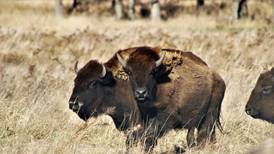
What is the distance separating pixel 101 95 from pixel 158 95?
0.82m

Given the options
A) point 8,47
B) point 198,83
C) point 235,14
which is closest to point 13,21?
point 235,14

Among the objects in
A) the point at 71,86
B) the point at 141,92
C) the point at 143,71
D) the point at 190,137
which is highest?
the point at 143,71

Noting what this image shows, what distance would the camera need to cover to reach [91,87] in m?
10.4

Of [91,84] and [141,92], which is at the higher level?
[141,92]

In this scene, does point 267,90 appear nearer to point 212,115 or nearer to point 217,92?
point 217,92

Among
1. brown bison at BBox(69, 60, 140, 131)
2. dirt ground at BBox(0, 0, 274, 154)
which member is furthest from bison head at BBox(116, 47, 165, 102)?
dirt ground at BBox(0, 0, 274, 154)

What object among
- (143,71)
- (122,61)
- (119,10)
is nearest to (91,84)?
(122,61)

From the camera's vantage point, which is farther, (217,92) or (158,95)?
(217,92)

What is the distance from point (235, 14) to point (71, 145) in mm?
33685

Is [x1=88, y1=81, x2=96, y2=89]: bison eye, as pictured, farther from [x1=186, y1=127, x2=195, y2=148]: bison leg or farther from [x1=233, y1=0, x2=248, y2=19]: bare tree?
[x1=233, y1=0, x2=248, y2=19]: bare tree

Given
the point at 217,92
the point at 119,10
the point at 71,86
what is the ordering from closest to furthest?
the point at 217,92 < the point at 71,86 < the point at 119,10

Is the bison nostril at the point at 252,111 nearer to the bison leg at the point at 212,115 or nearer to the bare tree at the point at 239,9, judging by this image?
the bison leg at the point at 212,115

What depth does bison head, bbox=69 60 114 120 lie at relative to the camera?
10375 millimetres

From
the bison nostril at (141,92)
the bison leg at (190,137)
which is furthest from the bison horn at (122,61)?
the bison leg at (190,137)
